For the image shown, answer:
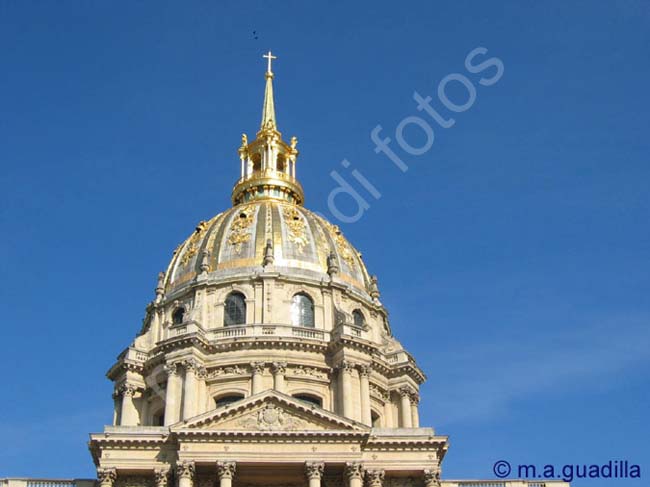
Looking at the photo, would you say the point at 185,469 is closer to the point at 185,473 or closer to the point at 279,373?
the point at 185,473

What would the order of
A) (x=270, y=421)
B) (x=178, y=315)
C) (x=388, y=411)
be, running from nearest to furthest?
(x=270, y=421), (x=388, y=411), (x=178, y=315)

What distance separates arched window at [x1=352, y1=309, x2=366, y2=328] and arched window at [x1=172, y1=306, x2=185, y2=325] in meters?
10.9

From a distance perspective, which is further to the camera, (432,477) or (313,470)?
(432,477)

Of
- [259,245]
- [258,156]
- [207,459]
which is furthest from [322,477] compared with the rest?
[258,156]

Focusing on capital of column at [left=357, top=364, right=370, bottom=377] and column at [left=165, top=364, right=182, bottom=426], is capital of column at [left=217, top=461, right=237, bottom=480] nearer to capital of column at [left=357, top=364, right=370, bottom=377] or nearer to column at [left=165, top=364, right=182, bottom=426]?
column at [left=165, top=364, right=182, bottom=426]

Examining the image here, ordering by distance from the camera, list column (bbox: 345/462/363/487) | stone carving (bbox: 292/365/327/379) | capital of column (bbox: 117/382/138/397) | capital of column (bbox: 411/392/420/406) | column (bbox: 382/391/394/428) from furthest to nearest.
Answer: capital of column (bbox: 411/392/420/406) → column (bbox: 382/391/394/428) → capital of column (bbox: 117/382/138/397) → stone carving (bbox: 292/365/327/379) → column (bbox: 345/462/363/487)

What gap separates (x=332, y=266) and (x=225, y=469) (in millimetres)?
22730

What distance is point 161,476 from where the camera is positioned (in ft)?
158

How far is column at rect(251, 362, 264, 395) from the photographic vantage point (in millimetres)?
59562

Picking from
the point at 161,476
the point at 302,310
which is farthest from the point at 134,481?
the point at 302,310

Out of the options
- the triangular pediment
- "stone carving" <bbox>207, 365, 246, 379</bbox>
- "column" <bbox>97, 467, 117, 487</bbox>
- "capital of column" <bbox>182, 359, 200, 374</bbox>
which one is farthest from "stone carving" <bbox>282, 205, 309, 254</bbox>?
"column" <bbox>97, 467, 117, 487</bbox>

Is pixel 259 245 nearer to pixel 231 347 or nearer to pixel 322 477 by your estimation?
pixel 231 347

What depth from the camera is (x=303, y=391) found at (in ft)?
199

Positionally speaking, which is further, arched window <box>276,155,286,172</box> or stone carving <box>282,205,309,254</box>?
arched window <box>276,155,286,172</box>
